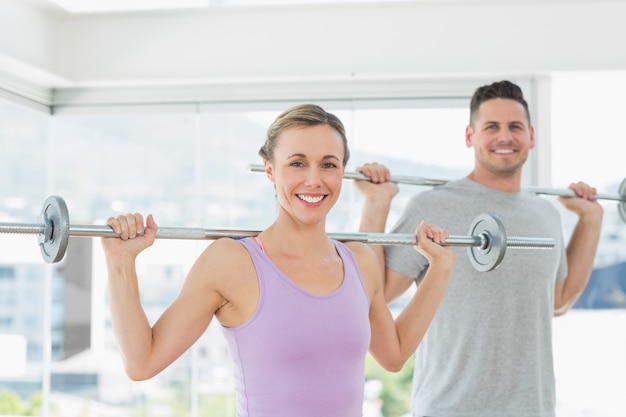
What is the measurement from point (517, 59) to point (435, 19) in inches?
16.2

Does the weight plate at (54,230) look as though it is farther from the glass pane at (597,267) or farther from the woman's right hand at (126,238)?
the glass pane at (597,267)

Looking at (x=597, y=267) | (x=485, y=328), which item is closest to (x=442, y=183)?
(x=485, y=328)

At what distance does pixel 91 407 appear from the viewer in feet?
15.6

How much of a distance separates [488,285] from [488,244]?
0.84ft

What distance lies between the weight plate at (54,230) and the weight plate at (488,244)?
981 millimetres

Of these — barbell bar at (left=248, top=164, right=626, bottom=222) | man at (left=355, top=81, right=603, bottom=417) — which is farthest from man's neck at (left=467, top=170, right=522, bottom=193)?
barbell bar at (left=248, top=164, right=626, bottom=222)

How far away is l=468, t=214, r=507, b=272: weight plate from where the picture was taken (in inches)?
82.5

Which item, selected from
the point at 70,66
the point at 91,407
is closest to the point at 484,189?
the point at 70,66

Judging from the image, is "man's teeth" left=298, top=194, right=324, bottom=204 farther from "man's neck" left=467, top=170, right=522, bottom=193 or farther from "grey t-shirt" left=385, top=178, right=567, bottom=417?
"man's neck" left=467, top=170, right=522, bottom=193

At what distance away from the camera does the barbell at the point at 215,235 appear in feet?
5.55

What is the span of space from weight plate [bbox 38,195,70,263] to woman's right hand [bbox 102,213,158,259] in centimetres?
8

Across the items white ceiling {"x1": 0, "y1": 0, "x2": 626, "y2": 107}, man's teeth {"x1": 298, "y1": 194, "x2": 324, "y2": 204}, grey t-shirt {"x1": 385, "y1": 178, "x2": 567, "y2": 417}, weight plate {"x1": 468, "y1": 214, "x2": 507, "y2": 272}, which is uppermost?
white ceiling {"x1": 0, "y1": 0, "x2": 626, "y2": 107}

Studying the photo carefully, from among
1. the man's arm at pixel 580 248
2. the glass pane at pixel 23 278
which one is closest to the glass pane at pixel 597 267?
the man's arm at pixel 580 248

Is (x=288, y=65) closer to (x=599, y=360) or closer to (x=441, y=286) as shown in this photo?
(x=599, y=360)
